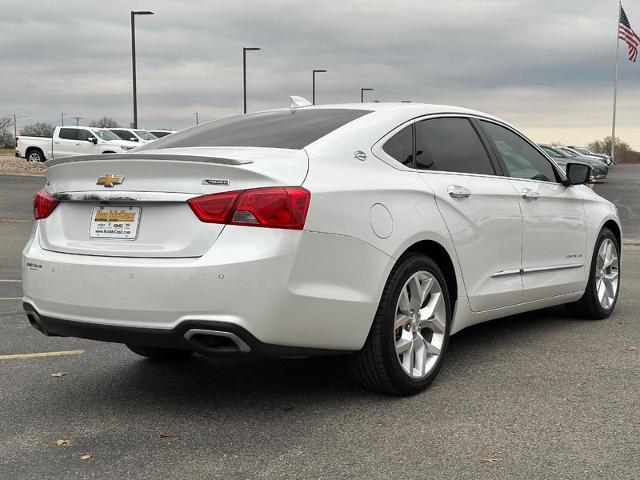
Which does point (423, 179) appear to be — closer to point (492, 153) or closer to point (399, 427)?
point (492, 153)

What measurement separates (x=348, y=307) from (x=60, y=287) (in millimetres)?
1414

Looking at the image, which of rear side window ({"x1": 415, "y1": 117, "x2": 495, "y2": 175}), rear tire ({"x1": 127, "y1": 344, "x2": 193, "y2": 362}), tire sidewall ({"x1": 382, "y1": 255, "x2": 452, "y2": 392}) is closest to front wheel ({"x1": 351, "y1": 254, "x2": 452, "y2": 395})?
tire sidewall ({"x1": 382, "y1": 255, "x2": 452, "y2": 392})

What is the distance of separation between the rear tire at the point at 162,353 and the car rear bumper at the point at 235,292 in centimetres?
110

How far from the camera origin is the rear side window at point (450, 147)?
4773 millimetres

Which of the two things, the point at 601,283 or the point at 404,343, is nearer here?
the point at 404,343

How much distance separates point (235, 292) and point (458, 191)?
5.78 ft

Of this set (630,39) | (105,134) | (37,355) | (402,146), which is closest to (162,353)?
(37,355)

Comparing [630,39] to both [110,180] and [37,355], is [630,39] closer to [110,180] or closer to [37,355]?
[37,355]

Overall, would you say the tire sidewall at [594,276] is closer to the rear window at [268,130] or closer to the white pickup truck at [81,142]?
the rear window at [268,130]

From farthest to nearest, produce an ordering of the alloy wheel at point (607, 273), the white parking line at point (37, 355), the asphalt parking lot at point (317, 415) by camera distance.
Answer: the alloy wheel at point (607, 273) → the white parking line at point (37, 355) → the asphalt parking lot at point (317, 415)

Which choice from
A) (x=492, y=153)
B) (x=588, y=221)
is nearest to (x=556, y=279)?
(x=588, y=221)

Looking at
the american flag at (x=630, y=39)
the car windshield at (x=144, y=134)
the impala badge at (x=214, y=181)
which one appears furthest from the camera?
the american flag at (x=630, y=39)

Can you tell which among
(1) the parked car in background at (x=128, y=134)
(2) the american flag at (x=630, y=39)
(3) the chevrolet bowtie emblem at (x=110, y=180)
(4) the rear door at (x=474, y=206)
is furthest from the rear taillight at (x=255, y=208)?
(2) the american flag at (x=630, y=39)

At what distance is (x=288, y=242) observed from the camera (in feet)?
11.9
